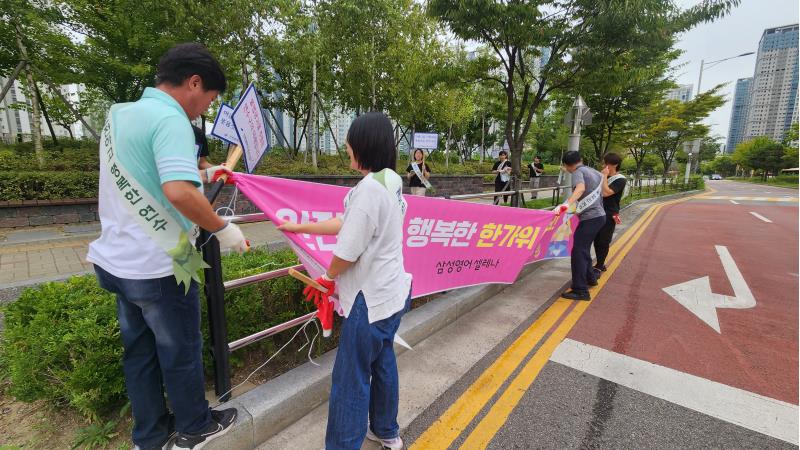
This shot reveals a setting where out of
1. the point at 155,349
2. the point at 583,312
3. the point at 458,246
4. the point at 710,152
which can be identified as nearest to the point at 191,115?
the point at 155,349

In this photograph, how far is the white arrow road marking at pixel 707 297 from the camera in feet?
13.8

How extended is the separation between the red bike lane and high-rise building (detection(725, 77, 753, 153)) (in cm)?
10522

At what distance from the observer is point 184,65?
5.17 ft

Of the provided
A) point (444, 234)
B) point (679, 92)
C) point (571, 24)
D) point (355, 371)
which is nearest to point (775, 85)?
point (679, 92)

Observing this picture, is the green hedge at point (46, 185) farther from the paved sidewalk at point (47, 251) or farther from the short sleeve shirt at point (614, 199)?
the short sleeve shirt at point (614, 199)

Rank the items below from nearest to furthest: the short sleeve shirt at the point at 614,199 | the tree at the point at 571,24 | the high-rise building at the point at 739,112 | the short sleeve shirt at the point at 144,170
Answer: the short sleeve shirt at the point at 144,170, the short sleeve shirt at the point at 614,199, the tree at the point at 571,24, the high-rise building at the point at 739,112

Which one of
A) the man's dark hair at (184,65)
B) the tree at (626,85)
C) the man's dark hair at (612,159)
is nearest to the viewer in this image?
the man's dark hair at (184,65)

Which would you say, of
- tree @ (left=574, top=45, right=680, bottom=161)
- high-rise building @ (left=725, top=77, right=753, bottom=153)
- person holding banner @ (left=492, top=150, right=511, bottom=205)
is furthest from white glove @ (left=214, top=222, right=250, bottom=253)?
high-rise building @ (left=725, top=77, right=753, bottom=153)

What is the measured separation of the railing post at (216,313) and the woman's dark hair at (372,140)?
98 centimetres

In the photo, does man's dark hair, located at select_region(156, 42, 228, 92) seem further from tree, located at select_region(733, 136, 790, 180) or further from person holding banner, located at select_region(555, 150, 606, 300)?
tree, located at select_region(733, 136, 790, 180)

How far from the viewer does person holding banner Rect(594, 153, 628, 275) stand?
538 centimetres

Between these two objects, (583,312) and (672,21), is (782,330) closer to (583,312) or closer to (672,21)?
(583,312)

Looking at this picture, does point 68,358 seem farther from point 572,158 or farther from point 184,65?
point 572,158

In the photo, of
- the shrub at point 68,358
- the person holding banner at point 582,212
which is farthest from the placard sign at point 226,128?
the person holding banner at point 582,212
